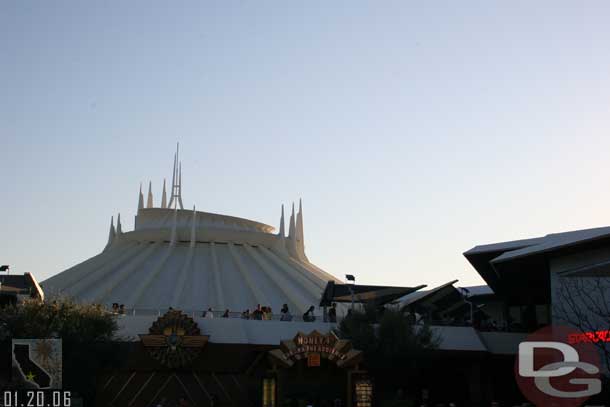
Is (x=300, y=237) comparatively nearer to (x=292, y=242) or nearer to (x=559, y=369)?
(x=292, y=242)

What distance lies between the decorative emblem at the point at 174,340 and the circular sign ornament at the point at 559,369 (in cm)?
1278

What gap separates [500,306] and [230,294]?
51.9 feet

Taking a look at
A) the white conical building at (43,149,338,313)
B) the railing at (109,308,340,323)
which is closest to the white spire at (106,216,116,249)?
the white conical building at (43,149,338,313)

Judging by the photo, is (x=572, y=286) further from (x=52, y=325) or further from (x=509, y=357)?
(x=52, y=325)

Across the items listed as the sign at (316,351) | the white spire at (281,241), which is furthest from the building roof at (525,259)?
the white spire at (281,241)

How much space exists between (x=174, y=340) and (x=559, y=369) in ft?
46.7

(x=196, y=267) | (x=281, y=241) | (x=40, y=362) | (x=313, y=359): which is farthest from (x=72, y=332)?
(x=281, y=241)

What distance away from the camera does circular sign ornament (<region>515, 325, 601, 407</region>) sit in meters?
31.5

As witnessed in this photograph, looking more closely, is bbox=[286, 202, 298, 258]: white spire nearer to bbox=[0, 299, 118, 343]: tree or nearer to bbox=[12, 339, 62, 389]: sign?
bbox=[0, 299, 118, 343]: tree

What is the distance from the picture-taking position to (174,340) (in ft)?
113

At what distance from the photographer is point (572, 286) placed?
112ft

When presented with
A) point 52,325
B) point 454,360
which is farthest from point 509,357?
point 52,325

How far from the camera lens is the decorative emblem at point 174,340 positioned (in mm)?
34469

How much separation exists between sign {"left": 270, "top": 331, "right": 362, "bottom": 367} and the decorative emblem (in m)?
4.45
